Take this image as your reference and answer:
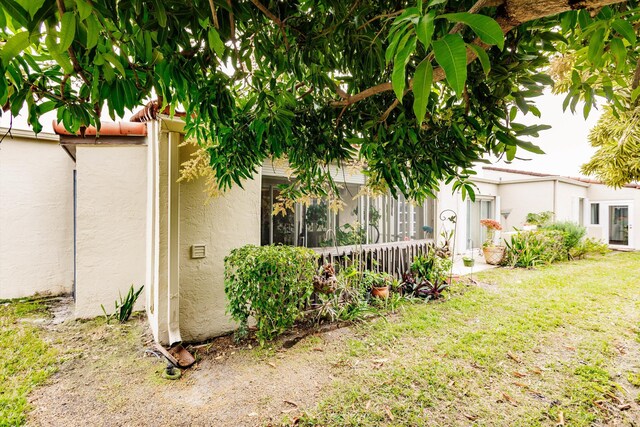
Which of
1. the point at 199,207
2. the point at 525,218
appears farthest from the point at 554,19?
the point at 525,218

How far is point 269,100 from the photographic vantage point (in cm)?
173

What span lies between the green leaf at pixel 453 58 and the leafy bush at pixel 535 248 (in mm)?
9033

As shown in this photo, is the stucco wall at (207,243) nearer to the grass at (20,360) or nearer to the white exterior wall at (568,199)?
the grass at (20,360)

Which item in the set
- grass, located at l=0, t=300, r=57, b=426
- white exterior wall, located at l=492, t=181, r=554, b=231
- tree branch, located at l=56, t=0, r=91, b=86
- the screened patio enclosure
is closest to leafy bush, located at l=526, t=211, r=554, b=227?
white exterior wall, located at l=492, t=181, r=554, b=231

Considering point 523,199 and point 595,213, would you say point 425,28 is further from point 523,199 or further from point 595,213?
point 595,213

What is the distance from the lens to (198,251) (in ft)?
11.6

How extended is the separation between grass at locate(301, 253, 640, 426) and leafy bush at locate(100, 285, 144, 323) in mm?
3046

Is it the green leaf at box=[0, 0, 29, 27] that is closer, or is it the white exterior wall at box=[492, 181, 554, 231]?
the green leaf at box=[0, 0, 29, 27]

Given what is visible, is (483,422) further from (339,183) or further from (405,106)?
(339,183)

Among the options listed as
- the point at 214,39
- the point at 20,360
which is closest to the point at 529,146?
the point at 214,39

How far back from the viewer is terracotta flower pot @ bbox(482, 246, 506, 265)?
841cm

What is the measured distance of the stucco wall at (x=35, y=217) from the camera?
4.80 m

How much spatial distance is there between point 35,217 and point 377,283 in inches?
229

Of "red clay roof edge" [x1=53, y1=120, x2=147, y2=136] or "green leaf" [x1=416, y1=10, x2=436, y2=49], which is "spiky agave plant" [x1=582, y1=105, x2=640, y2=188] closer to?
"green leaf" [x1=416, y1=10, x2=436, y2=49]
